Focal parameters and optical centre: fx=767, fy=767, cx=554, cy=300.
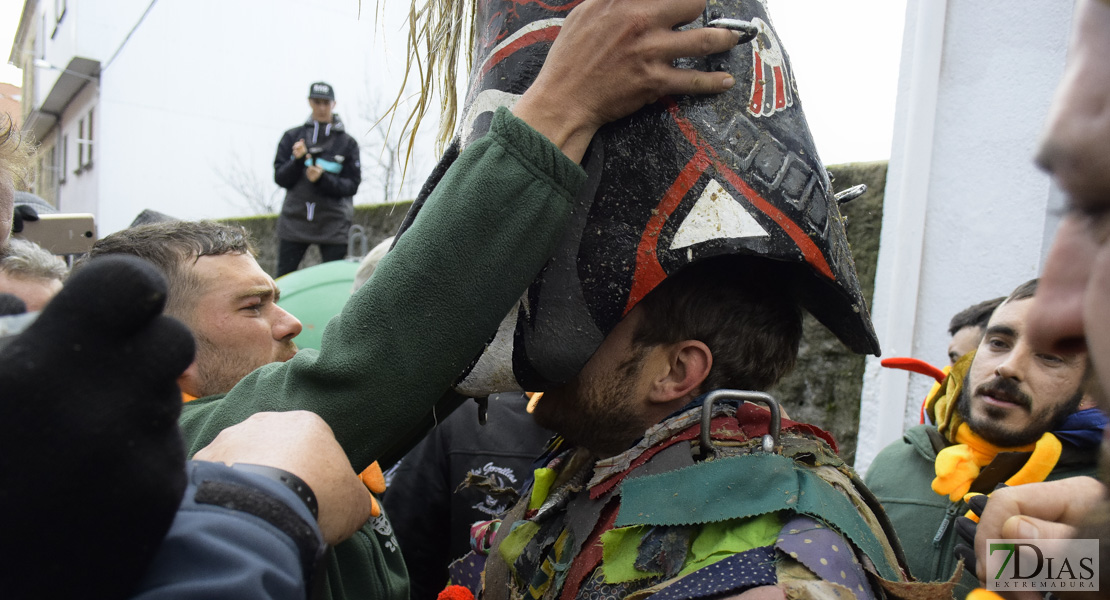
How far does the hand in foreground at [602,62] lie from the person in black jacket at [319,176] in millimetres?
5944

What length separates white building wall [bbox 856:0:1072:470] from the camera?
3521 mm

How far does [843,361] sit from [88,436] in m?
4.21

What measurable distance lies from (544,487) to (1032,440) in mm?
1842

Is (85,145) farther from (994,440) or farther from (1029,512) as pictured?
(1029,512)

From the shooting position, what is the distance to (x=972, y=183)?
3732mm

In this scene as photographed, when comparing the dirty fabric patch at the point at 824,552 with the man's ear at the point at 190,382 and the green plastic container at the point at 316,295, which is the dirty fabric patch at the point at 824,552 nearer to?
the man's ear at the point at 190,382

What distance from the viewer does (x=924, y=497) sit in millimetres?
2781

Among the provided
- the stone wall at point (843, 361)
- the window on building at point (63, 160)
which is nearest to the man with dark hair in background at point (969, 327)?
the stone wall at point (843, 361)

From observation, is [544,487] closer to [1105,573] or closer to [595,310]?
[595,310]

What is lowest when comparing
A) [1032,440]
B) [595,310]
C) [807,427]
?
[1032,440]

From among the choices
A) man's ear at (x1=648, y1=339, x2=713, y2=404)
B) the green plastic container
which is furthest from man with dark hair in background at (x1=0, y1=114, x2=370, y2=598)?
the green plastic container

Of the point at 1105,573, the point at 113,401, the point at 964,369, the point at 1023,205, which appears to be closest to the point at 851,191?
the point at 1105,573

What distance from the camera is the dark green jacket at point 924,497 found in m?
2.47

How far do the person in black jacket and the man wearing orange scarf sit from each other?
5.41m
